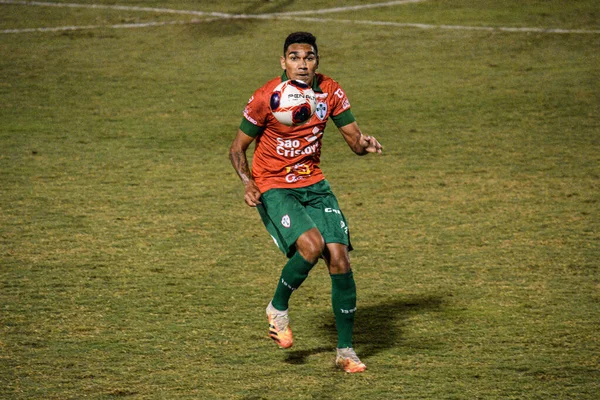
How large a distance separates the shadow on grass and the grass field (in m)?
0.02

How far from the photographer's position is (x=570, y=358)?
5.66 meters

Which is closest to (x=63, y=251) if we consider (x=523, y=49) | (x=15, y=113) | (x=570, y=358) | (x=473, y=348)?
(x=473, y=348)

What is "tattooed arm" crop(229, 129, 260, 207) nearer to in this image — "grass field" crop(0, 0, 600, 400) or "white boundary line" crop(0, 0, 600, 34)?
"grass field" crop(0, 0, 600, 400)

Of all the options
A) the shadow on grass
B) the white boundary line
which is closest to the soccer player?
the shadow on grass

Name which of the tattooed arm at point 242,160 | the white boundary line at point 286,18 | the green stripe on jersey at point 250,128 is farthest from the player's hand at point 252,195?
the white boundary line at point 286,18

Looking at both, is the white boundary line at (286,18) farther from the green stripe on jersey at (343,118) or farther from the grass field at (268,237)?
the green stripe on jersey at (343,118)

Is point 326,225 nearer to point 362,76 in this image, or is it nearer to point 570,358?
point 570,358

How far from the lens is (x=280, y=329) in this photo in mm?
→ 5602

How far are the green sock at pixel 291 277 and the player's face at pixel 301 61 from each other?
43.3 inches

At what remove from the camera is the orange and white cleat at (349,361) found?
5484 mm

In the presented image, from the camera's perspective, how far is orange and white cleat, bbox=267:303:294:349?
18.2ft

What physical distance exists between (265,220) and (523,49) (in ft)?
34.5

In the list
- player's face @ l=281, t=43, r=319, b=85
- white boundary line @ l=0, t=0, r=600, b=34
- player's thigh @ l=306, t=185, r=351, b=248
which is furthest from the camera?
white boundary line @ l=0, t=0, r=600, b=34

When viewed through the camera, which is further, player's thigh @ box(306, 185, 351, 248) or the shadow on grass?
the shadow on grass
